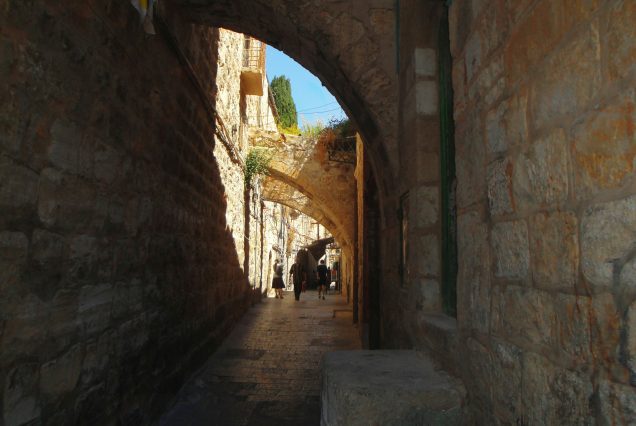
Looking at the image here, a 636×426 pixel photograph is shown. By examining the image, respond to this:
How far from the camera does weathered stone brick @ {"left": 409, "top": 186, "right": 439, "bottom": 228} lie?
2598 millimetres

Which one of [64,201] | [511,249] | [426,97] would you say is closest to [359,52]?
[426,97]

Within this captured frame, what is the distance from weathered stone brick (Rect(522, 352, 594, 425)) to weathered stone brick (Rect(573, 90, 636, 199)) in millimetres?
458

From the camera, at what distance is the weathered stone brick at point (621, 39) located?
3.03ft

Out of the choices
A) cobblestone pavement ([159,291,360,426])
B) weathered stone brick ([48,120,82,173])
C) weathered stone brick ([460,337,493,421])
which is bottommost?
cobblestone pavement ([159,291,360,426])

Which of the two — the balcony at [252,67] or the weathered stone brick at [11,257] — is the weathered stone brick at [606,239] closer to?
the weathered stone brick at [11,257]

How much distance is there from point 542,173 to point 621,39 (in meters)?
0.41

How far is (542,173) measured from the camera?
1272 millimetres

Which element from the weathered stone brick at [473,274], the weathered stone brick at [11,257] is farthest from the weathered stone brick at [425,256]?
the weathered stone brick at [11,257]

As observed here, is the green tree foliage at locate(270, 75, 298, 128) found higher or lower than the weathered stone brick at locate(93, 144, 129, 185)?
higher

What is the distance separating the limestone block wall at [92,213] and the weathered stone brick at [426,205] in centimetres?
186

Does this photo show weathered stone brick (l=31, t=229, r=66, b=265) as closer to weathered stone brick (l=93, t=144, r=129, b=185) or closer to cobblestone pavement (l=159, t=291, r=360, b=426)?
weathered stone brick (l=93, t=144, r=129, b=185)

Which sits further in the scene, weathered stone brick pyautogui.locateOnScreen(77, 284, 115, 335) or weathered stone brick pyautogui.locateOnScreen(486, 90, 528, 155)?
weathered stone brick pyautogui.locateOnScreen(77, 284, 115, 335)

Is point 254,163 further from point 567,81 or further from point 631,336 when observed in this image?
point 631,336

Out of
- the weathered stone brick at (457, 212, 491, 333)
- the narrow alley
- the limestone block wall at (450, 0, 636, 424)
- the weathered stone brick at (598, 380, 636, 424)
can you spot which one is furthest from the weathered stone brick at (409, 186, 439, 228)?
the weathered stone brick at (598, 380, 636, 424)
